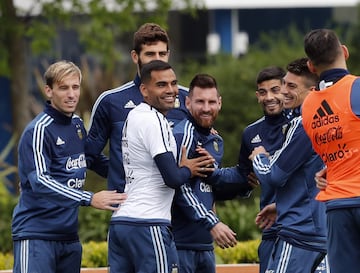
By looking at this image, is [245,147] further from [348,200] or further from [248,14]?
[248,14]

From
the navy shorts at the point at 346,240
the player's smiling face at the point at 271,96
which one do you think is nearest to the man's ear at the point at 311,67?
the navy shorts at the point at 346,240

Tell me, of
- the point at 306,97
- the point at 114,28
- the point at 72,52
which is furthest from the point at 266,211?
the point at 72,52

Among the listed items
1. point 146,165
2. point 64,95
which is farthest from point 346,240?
point 64,95

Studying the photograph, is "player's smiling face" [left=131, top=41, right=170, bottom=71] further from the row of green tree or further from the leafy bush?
the row of green tree

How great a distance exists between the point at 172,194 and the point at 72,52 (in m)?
20.3

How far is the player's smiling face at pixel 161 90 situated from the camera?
848cm

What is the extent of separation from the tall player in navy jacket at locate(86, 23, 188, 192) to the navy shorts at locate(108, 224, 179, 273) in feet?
3.04

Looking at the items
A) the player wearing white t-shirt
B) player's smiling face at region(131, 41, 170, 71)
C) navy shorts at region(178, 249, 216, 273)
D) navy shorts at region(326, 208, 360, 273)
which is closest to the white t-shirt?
the player wearing white t-shirt

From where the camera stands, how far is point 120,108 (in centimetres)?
→ 941

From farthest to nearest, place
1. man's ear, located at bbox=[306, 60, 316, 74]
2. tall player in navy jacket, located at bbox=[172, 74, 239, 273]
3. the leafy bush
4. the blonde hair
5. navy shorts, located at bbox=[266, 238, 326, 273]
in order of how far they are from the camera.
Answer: the leafy bush, the blonde hair, tall player in navy jacket, located at bbox=[172, 74, 239, 273], navy shorts, located at bbox=[266, 238, 326, 273], man's ear, located at bbox=[306, 60, 316, 74]

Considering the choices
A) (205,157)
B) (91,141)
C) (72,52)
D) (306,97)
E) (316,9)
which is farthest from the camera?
(316,9)

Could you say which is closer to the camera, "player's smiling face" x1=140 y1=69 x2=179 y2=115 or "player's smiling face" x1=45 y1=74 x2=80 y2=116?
"player's smiling face" x1=140 y1=69 x2=179 y2=115

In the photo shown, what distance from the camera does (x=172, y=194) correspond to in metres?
8.53

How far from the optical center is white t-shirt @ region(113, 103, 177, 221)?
8266 millimetres
